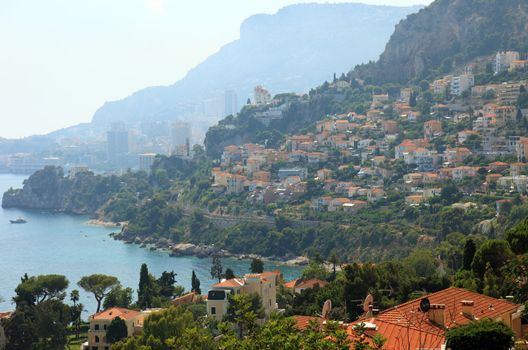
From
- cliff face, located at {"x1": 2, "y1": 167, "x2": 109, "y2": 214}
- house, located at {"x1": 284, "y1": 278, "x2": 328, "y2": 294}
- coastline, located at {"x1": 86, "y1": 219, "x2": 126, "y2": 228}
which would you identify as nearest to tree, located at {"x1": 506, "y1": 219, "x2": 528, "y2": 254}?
house, located at {"x1": 284, "y1": 278, "x2": 328, "y2": 294}

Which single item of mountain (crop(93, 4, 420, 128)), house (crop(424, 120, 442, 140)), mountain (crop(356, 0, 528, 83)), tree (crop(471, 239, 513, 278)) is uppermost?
mountain (crop(93, 4, 420, 128))

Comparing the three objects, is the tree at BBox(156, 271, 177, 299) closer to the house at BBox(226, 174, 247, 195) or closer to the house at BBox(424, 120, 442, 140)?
the house at BBox(226, 174, 247, 195)

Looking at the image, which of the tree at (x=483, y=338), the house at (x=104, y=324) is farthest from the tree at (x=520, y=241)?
the house at (x=104, y=324)

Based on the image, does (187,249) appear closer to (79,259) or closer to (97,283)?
(79,259)

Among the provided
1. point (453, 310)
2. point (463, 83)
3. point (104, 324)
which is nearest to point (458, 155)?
point (463, 83)

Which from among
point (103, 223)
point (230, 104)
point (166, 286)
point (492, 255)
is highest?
point (230, 104)

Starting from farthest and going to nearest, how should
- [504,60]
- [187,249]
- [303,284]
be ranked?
[504,60], [187,249], [303,284]

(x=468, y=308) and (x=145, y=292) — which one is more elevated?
(x=468, y=308)
